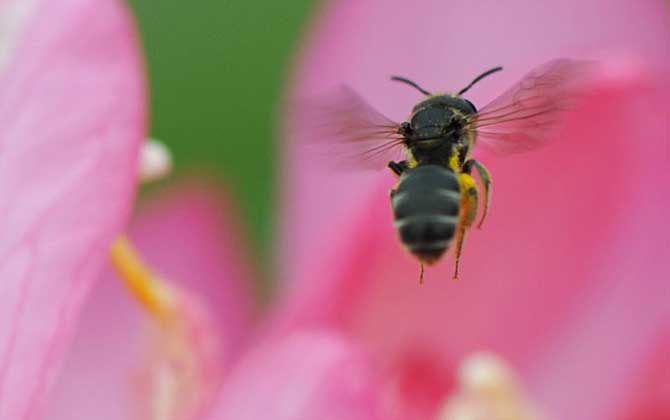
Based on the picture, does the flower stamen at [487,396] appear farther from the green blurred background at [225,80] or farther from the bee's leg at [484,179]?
the green blurred background at [225,80]

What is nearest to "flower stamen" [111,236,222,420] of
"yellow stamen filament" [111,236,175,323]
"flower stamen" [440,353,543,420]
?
"yellow stamen filament" [111,236,175,323]

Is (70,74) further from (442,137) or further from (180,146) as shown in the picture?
(180,146)

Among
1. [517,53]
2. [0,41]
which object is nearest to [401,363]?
[517,53]

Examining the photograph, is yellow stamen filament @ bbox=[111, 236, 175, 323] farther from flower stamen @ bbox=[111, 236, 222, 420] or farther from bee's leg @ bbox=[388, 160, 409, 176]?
bee's leg @ bbox=[388, 160, 409, 176]

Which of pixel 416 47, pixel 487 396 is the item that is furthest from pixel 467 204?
pixel 416 47

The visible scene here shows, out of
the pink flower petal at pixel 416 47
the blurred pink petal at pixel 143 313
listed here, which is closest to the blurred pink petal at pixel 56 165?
the blurred pink petal at pixel 143 313

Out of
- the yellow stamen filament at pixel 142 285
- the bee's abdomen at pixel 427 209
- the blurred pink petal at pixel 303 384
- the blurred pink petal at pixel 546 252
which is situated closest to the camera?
the bee's abdomen at pixel 427 209
